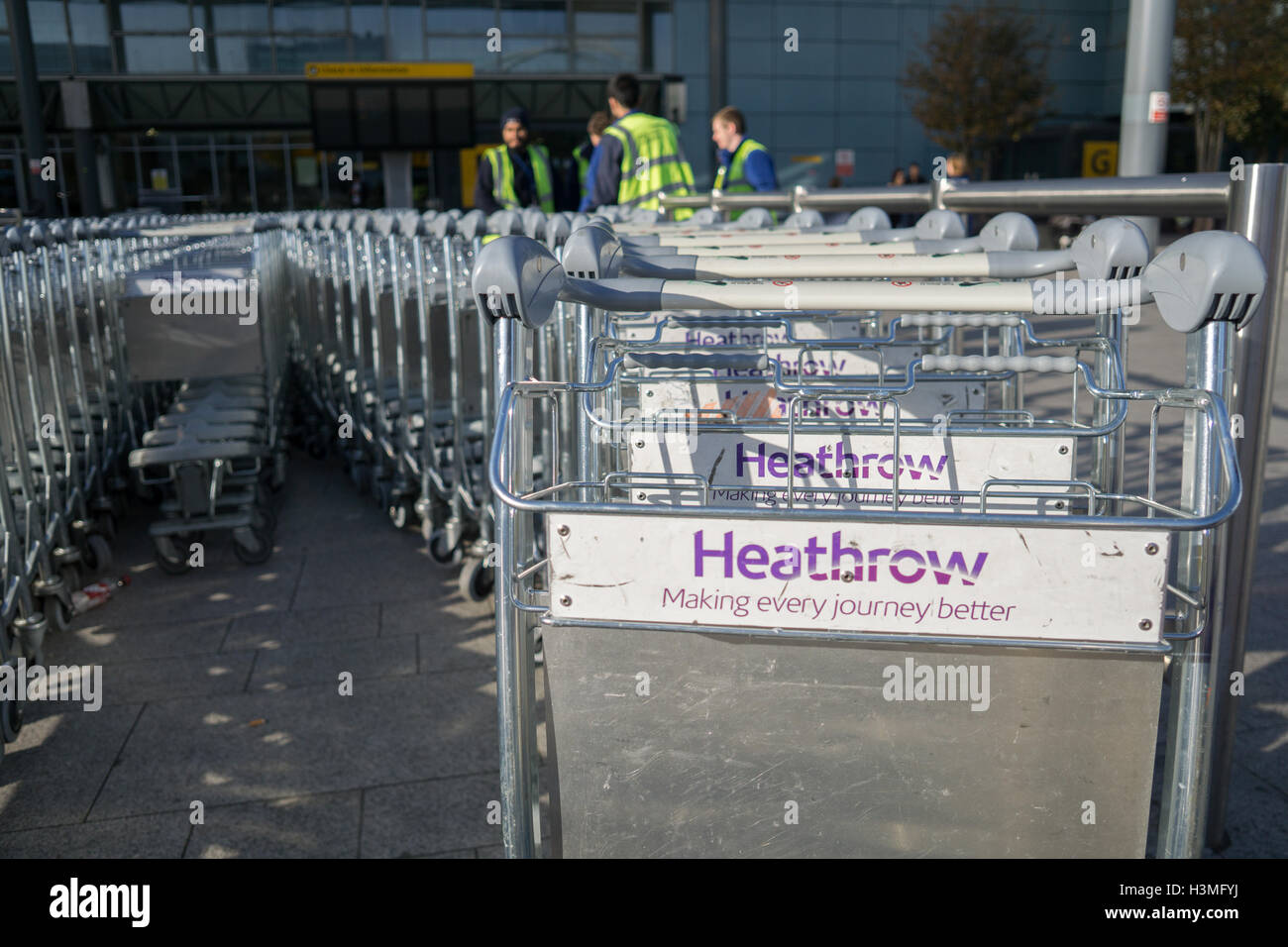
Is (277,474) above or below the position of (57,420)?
below

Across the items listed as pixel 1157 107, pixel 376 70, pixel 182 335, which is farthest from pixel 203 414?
pixel 376 70

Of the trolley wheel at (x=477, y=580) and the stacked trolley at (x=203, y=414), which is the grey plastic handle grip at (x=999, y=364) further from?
the stacked trolley at (x=203, y=414)

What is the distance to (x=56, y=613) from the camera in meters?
3.95

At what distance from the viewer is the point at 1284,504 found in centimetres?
506

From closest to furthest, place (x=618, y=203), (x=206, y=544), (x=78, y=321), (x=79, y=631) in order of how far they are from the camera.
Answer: (x=79, y=631), (x=206, y=544), (x=78, y=321), (x=618, y=203)

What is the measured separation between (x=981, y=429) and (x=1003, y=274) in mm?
273

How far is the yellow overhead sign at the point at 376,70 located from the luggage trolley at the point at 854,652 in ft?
77.6

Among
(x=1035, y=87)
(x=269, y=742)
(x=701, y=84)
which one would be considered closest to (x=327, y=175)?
(x=701, y=84)

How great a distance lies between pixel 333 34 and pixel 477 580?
2221 cm

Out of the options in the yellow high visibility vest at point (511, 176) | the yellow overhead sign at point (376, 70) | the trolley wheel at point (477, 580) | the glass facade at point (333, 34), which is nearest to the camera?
the trolley wheel at point (477, 580)

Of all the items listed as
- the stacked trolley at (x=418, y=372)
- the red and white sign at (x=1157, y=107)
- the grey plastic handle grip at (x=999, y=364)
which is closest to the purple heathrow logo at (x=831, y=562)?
the grey plastic handle grip at (x=999, y=364)

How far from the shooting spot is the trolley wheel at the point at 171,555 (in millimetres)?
4578

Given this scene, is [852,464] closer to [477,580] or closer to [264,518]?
[477,580]
